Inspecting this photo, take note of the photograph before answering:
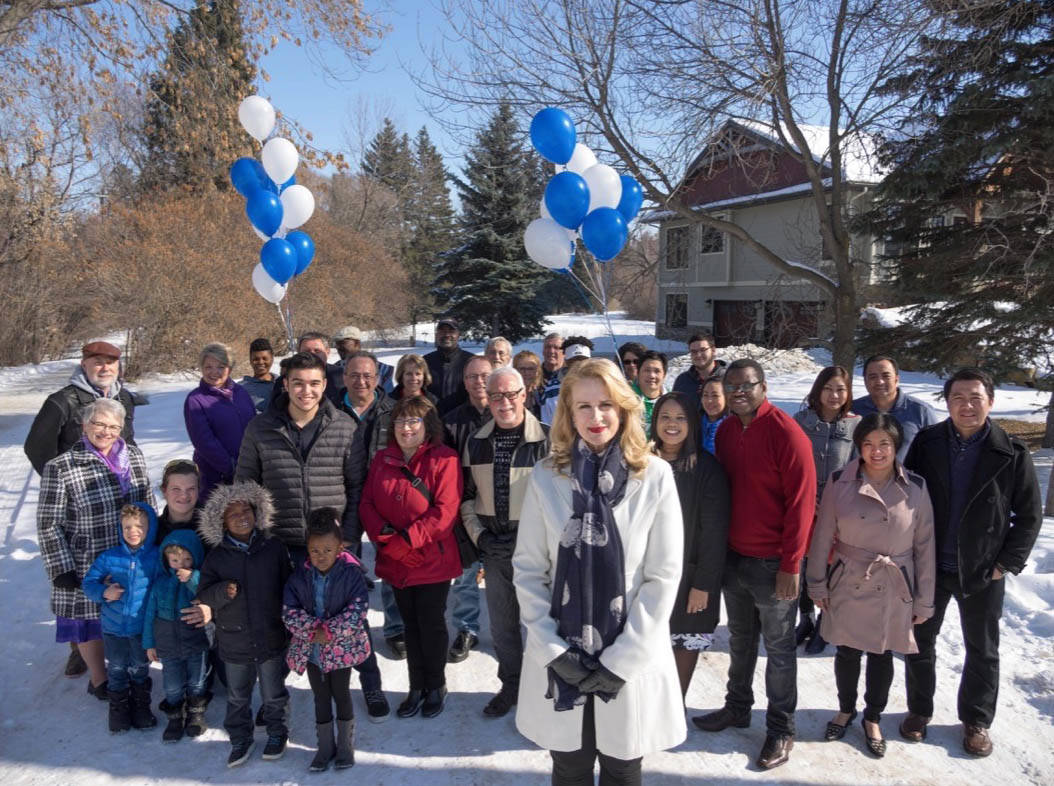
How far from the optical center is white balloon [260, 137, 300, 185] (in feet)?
20.6

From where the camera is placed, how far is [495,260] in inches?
1024

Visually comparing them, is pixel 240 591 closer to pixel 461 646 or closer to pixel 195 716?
pixel 195 716

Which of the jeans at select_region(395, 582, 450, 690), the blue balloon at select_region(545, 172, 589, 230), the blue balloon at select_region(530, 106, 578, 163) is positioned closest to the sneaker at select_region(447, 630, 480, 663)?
the jeans at select_region(395, 582, 450, 690)

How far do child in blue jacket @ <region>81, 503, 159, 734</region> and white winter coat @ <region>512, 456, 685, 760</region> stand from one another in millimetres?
2159

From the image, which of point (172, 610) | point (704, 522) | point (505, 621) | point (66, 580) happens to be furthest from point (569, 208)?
point (66, 580)

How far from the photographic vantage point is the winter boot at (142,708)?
3.36 m

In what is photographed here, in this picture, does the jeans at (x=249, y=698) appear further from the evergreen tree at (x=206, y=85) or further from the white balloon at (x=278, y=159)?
the evergreen tree at (x=206, y=85)

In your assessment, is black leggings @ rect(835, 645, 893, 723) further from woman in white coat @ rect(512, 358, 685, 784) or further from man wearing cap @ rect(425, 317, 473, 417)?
man wearing cap @ rect(425, 317, 473, 417)

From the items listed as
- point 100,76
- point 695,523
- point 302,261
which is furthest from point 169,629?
point 100,76

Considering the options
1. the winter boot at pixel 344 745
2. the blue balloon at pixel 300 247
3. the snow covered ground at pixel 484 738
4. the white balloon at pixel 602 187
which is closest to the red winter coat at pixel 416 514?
the winter boot at pixel 344 745

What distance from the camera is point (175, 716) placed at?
3.32m

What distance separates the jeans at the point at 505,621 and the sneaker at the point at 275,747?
3.68ft

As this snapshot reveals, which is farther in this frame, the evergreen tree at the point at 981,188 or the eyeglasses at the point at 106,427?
the evergreen tree at the point at 981,188

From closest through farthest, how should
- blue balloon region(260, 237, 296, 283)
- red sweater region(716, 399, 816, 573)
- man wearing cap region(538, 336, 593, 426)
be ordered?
red sweater region(716, 399, 816, 573) → man wearing cap region(538, 336, 593, 426) → blue balloon region(260, 237, 296, 283)
